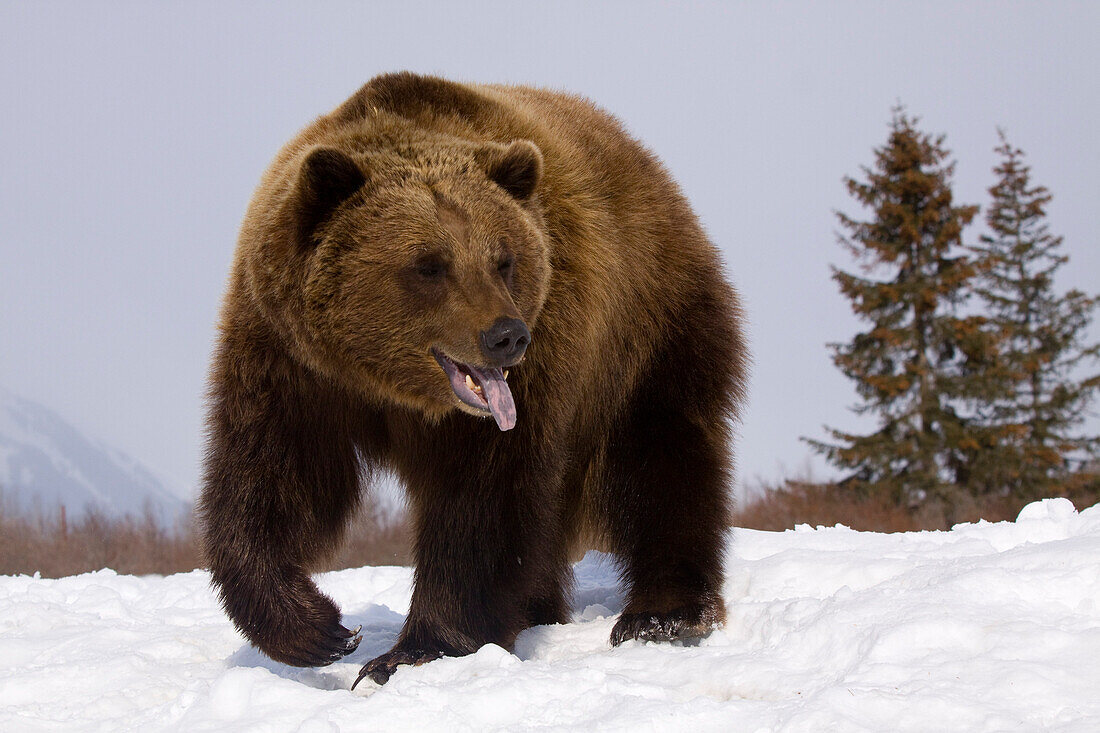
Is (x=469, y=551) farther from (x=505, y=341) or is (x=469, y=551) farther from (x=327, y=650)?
(x=505, y=341)

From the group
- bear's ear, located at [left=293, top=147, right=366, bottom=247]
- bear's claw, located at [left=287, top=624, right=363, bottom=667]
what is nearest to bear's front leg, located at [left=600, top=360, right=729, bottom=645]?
bear's claw, located at [left=287, top=624, right=363, bottom=667]

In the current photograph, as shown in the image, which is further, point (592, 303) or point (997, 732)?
point (592, 303)

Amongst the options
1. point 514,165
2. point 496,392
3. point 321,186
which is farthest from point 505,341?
point 321,186

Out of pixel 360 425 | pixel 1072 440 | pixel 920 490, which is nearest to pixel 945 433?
pixel 920 490

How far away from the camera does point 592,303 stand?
5168mm

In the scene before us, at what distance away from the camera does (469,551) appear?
191 inches

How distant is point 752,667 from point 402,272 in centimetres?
231

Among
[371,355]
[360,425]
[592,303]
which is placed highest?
[592,303]

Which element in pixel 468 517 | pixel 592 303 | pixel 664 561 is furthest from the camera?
pixel 664 561

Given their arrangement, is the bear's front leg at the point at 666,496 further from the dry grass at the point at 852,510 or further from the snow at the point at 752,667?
the dry grass at the point at 852,510

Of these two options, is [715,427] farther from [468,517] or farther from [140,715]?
[140,715]

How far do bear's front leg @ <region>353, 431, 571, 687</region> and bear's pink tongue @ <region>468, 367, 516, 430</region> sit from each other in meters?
0.47

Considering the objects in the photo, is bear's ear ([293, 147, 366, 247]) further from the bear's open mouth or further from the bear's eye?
the bear's open mouth

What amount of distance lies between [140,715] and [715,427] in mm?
3466
